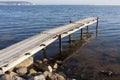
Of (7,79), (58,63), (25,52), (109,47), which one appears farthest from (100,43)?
(7,79)

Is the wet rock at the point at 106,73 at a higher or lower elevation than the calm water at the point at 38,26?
higher

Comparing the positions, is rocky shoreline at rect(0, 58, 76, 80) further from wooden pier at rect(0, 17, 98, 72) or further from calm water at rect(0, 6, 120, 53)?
calm water at rect(0, 6, 120, 53)

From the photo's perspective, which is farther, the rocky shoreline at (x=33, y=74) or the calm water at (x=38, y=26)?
the calm water at (x=38, y=26)

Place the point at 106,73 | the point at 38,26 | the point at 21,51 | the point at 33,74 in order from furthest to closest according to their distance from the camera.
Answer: the point at 38,26, the point at 106,73, the point at 21,51, the point at 33,74

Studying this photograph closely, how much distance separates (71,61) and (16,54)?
6.34 meters

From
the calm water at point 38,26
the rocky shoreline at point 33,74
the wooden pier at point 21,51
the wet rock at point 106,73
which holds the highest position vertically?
the wooden pier at point 21,51

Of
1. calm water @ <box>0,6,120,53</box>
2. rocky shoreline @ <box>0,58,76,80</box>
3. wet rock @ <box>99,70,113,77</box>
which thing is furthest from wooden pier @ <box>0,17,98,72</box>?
calm water @ <box>0,6,120,53</box>

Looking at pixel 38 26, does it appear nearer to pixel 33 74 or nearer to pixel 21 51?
pixel 21 51

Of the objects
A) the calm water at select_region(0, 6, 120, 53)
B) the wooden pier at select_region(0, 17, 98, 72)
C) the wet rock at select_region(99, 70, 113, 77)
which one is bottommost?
the calm water at select_region(0, 6, 120, 53)

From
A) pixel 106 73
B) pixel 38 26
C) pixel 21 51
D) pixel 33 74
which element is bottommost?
pixel 38 26

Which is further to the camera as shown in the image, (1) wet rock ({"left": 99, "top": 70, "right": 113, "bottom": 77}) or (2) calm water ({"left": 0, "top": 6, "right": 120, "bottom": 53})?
(2) calm water ({"left": 0, "top": 6, "right": 120, "bottom": 53})

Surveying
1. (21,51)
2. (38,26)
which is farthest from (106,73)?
(38,26)

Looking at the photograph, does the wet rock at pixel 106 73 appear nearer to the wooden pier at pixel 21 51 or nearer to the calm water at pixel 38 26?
the wooden pier at pixel 21 51

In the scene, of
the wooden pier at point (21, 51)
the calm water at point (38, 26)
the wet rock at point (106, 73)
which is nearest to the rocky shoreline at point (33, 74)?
the wooden pier at point (21, 51)
